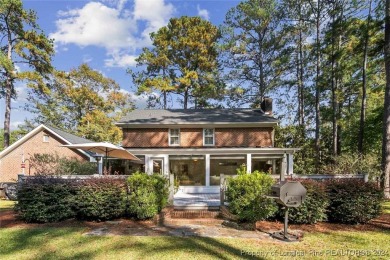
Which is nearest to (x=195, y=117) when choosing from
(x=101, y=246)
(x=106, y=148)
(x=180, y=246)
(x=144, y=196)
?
(x=106, y=148)

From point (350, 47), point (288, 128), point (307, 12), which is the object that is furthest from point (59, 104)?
point (350, 47)

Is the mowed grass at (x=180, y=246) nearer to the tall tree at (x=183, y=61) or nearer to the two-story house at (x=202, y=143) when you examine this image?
the two-story house at (x=202, y=143)

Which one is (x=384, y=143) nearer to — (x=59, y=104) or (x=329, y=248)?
(x=329, y=248)

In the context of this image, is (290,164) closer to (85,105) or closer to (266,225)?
(266,225)

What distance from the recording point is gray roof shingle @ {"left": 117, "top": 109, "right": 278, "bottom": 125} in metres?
19.1

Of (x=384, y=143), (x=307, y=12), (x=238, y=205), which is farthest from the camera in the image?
(x=307, y=12)

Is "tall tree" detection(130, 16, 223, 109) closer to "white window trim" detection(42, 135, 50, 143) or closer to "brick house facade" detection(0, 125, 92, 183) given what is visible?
"brick house facade" detection(0, 125, 92, 183)

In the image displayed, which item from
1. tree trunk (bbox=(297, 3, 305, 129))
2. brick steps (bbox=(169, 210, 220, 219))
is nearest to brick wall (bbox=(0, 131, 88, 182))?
brick steps (bbox=(169, 210, 220, 219))

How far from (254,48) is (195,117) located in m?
12.4

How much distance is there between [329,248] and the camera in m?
6.42

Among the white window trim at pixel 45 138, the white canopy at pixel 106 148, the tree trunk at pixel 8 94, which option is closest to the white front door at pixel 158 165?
the white canopy at pixel 106 148

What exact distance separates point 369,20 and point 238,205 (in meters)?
15.2

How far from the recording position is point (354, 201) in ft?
28.3

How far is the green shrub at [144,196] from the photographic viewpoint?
8766 millimetres
